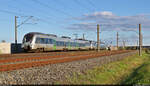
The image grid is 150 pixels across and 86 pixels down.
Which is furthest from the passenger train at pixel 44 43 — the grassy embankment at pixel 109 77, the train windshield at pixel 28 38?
the grassy embankment at pixel 109 77

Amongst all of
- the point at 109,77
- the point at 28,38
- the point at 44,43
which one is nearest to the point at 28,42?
the point at 28,38

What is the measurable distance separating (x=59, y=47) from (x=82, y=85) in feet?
93.9

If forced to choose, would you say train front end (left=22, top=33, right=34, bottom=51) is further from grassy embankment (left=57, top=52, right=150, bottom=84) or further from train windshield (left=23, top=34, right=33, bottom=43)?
grassy embankment (left=57, top=52, right=150, bottom=84)

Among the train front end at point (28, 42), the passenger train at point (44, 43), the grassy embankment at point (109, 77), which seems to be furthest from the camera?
the passenger train at point (44, 43)

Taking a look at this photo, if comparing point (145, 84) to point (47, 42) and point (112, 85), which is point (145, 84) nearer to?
point (112, 85)

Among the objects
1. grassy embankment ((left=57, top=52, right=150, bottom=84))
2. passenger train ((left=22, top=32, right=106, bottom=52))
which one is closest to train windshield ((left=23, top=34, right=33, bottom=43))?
passenger train ((left=22, top=32, right=106, bottom=52))

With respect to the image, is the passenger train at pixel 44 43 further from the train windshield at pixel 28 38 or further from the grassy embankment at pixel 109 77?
the grassy embankment at pixel 109 77

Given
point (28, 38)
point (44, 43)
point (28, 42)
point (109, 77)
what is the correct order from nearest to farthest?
point (109, 77), point (28, 42), point (28, 38), point (44, 43)

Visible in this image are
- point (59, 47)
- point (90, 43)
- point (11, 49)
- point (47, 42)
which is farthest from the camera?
point (90, 43)

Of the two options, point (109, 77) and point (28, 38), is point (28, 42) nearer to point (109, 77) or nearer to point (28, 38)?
point (28, 38)

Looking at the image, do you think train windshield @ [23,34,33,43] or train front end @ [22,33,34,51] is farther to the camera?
train windshield @ [23,34,33,43]

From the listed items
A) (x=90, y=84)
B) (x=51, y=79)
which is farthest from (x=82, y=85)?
(x=51, y=79)

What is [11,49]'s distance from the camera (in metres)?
34.8

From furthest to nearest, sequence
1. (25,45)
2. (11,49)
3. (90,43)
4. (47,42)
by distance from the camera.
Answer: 1. (90,43)
2. (11,49)
3. (47,42)
4. (25,45)
